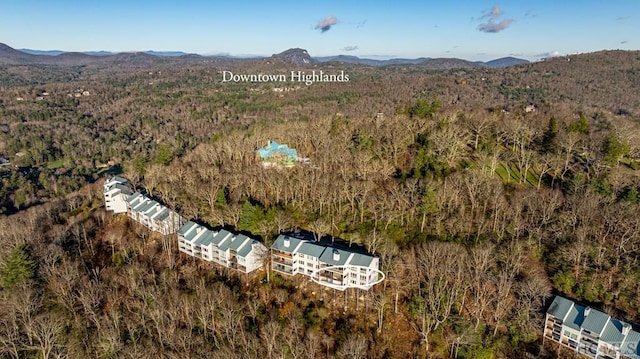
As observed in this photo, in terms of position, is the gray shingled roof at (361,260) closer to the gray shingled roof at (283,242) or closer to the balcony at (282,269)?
the gray shingled roof at (283,242)

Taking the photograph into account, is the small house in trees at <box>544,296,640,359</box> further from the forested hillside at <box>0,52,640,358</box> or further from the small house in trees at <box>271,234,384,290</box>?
the small house in trees at <box>271,234,384,290</box>

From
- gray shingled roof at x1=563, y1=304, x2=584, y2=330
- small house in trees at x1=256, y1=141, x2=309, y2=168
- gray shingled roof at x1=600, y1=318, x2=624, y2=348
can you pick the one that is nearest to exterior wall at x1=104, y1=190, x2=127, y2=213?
small house in trees at x1=256, y1=141, x2=309, y2=168

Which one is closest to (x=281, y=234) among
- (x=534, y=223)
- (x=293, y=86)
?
(x=534, y=223)

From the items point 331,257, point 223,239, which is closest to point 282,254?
point 331,257

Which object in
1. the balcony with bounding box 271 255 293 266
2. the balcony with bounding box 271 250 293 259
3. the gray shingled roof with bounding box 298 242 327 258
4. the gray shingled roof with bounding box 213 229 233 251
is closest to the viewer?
the gray shingled roof with bounding box 298 242 327 258

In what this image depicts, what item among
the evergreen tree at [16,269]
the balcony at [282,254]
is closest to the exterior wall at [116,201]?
the evergreen tree at [16,269]

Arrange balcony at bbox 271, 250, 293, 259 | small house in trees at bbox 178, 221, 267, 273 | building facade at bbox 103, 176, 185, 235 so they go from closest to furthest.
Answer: balcony at bbox 271, 250, 293, 259
small house in trees at bbox 178, 221, 267, 273
building facade at bbox 103, 176, 185, 235

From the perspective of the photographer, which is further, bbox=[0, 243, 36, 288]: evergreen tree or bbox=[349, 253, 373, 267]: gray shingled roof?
bbox=[0, 243, 36, 288]: evergreen tree
